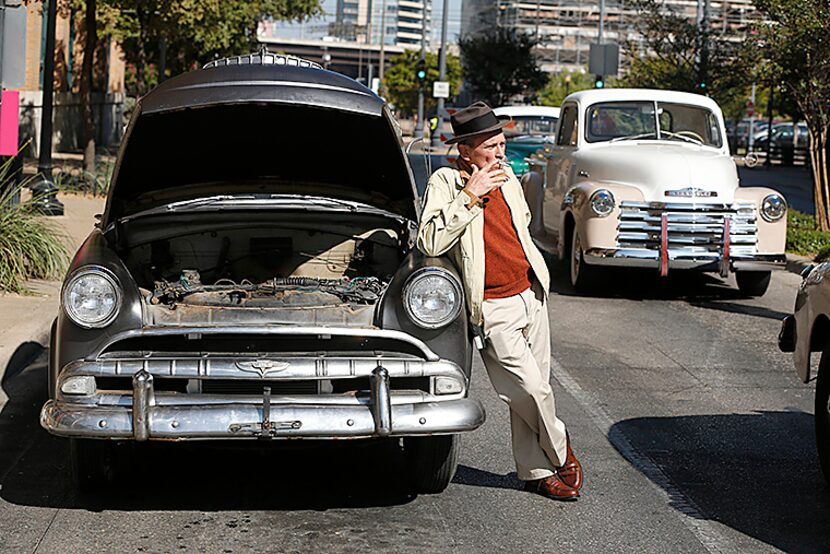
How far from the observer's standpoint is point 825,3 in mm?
15930

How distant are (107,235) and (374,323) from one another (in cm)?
153

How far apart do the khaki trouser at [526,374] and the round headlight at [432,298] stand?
0.19 m

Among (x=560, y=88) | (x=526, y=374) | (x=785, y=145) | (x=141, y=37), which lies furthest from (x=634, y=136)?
(x=560, y=88)

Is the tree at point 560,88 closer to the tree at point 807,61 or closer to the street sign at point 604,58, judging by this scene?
the street sign at point 604,58

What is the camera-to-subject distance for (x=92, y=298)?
542 centimetres

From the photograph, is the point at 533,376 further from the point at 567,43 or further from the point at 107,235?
the point at 567,43

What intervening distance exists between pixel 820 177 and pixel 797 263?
2691 mm

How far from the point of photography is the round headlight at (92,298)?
5344mm

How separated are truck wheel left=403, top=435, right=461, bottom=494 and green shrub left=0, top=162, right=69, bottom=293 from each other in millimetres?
5521

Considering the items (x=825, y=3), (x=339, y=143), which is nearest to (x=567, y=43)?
(x=825, y=3)

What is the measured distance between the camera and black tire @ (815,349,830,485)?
601cm

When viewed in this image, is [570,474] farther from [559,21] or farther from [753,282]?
[559,21]

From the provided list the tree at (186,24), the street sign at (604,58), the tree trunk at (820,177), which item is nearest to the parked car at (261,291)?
the tree trunk at (820,177)

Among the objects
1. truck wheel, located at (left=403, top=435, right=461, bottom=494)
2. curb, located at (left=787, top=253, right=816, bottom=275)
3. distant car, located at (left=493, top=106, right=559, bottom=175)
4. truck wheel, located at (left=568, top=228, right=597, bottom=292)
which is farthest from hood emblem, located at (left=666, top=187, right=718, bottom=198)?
distant car, located at (left=493, top=106, right=559, bottom=175)
